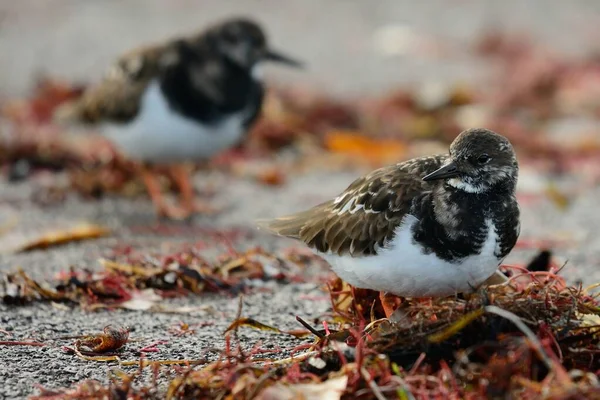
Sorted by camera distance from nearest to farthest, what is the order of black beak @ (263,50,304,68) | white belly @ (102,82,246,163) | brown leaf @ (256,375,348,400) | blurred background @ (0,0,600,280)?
brown leaf @ (256,375,348,400) < white belly @ (102,82,246,163) < blurred background @ (0,0,600,280) < black beak @ (263,50,304,68)

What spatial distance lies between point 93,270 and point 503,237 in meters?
1.69

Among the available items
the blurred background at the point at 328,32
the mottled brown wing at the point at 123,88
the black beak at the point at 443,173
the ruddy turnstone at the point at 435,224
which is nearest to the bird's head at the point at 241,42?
the mottled brown wing at the point at 123,88

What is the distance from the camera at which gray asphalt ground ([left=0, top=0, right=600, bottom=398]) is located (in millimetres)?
2875

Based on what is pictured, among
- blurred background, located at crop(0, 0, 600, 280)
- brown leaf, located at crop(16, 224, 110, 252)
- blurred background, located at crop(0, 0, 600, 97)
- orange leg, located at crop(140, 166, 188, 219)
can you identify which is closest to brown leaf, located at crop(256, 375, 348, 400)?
blurred background, located at crop(0, 0, 600, 280)

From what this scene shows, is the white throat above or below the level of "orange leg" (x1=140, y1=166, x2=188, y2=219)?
above

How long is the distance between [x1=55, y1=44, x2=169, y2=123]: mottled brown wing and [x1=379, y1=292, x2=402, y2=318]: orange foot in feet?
7.79

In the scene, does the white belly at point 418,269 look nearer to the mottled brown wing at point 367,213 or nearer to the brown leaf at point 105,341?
the mottled brown wing at point 367,213

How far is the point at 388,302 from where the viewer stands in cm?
285

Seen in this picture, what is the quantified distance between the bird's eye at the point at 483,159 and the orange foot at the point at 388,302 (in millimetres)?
514

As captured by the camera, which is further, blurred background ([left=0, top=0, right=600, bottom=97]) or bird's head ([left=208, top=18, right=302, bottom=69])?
blurred background ([left=0, top=0, right=600, bottom=97])

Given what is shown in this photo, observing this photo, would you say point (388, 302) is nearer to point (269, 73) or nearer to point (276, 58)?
point (276, 58)

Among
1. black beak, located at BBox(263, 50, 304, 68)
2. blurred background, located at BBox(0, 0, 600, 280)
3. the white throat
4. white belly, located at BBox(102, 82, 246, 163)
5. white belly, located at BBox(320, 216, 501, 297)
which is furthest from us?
black beak, located at BBox(263, 50, 304, 68)

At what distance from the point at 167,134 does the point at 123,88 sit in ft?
1.34

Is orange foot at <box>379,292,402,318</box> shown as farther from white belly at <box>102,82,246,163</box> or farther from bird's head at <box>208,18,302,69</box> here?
bird's head at <box>208,18,302,69</box>
